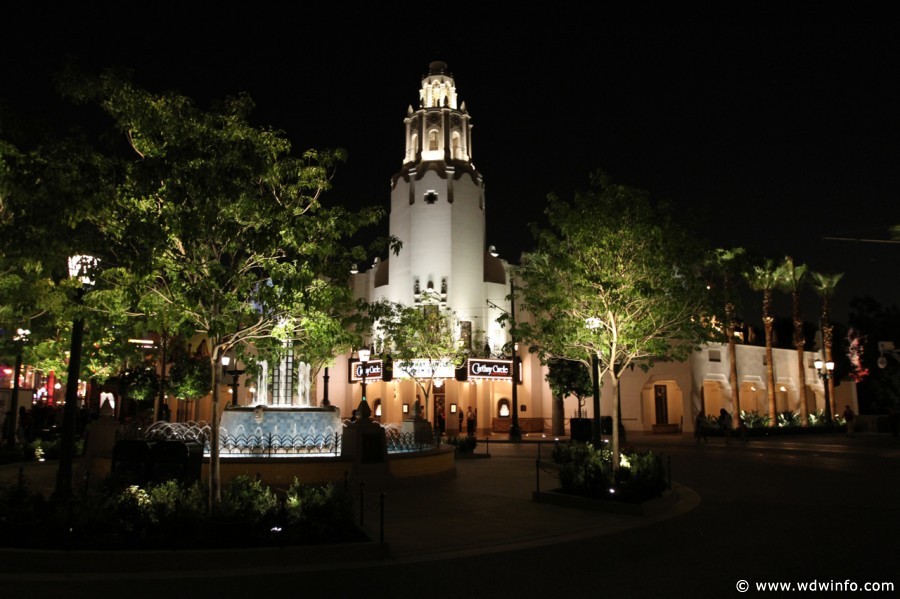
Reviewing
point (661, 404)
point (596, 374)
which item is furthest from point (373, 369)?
point (596, 374)

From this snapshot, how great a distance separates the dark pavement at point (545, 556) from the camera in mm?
8234

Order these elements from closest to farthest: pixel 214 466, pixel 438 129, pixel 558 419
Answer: pixel 214 466 < pixel 558 419 < pixel 438 129

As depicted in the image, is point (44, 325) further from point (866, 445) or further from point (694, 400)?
point (694, 400)

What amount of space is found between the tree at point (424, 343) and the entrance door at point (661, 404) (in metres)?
14.7

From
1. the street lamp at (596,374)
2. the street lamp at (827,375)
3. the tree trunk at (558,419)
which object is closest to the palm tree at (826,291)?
the street lamp at (827,375)

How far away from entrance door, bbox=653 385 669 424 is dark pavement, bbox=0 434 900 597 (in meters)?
34.0

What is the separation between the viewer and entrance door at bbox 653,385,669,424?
50.1m

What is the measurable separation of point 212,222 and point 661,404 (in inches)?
1753

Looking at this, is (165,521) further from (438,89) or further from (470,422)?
(438,89)

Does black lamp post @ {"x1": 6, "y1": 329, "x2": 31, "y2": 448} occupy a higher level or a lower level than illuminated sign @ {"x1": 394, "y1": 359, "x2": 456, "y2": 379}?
lower

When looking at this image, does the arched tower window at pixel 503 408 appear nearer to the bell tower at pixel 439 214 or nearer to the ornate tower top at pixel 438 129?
the bell tower at pixel 439 214

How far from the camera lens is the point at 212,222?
10.7 meters

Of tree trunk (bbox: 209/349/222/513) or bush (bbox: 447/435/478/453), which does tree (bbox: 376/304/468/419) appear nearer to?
bush (bbox: 447/435/478/453)

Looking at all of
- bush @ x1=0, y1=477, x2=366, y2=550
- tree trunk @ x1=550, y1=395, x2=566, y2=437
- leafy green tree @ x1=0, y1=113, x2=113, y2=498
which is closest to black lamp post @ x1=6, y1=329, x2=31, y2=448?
leafy green tree @ x1=0, y1=113, x2=113, y2=498
